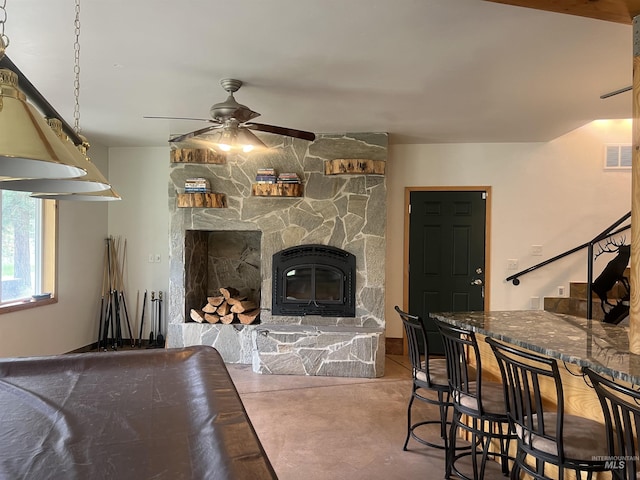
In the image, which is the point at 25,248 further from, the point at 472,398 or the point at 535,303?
the point at 535,303

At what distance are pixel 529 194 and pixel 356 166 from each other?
2208mm

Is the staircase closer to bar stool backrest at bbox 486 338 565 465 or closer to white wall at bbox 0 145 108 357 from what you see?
bar stool backrest at bbox 486 338 565 465

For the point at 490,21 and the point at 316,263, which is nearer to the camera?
the point at 490,21

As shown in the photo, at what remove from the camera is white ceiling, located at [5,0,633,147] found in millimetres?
2260

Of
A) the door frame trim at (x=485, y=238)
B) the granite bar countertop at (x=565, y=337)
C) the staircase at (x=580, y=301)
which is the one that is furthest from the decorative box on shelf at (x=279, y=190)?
the staircase at (x=580, y=301)

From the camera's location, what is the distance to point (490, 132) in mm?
4742

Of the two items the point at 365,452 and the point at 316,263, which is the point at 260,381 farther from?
the point at 365,452

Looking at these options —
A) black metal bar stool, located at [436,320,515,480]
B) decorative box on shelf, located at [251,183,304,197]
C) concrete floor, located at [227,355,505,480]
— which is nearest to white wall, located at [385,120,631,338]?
decorative box on shelf, located at [251,183,304,197]

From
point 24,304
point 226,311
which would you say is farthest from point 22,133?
point 226,311

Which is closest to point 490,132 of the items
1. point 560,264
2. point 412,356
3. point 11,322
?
point 560,264

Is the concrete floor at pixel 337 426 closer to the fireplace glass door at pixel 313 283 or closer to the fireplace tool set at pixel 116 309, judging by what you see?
the fireplace glass door at pixel 313 283

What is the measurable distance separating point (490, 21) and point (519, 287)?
367 centimetres

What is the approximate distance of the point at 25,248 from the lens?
173 inches

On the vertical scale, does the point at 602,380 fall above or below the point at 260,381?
above
